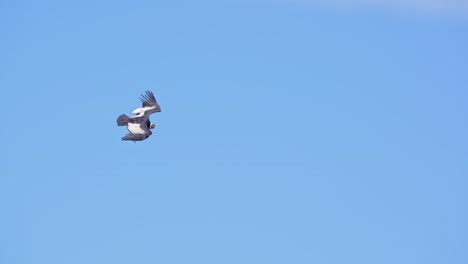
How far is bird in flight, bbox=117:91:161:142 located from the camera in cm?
7294

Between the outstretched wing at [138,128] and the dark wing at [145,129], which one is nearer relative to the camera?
the outstretched wing at [138,128]

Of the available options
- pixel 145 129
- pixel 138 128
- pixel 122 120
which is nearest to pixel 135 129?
pixel 138 128

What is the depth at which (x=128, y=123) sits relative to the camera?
243 ft

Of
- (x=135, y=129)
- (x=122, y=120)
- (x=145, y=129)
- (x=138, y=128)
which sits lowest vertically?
(x=135, y=129)

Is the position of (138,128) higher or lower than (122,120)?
lower

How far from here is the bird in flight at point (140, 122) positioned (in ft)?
239

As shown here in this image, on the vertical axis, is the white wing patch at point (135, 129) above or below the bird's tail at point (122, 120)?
below

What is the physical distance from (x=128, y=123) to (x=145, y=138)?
2.34m

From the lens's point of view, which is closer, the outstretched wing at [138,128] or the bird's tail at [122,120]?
the outstretched wing at [138,128]

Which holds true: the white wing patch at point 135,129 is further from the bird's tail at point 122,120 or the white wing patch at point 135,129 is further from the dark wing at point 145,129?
the bird's tail at point 122,120

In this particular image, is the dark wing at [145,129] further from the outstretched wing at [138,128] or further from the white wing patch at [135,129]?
the white wing patch at [135,129]

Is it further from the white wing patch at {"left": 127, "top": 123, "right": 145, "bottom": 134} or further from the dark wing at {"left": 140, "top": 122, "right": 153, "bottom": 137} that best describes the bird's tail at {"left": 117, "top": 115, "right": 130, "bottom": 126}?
the dark wing at {"left": 140, "top": 122, "right": 153, "bottom": 137}

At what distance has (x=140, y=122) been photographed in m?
74.1

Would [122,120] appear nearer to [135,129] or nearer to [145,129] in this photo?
[135,129]
